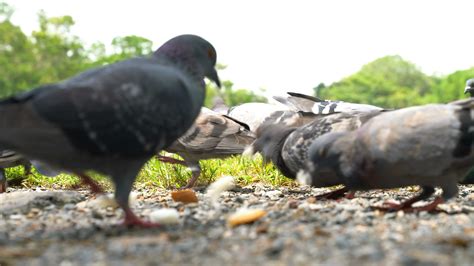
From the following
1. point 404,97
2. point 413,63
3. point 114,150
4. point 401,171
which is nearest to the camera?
point 114,150

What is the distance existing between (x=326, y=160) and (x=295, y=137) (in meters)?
1.31

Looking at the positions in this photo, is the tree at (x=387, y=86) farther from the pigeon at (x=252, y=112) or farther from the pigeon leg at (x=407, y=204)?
the pigeon leg at (x=407, y=204)

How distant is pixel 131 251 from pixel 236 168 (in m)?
5.43

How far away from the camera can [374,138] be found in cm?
475

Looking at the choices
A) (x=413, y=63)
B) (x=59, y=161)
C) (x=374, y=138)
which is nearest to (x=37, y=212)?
(x=59, y=161)

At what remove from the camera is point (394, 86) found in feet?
218

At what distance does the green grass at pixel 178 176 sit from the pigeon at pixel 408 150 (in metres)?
2.89

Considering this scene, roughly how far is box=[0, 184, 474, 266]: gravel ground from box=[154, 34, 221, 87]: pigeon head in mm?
1181

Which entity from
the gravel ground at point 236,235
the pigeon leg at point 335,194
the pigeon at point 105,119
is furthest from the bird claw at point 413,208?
the pigeon at point 105,119

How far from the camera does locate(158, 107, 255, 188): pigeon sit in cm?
784

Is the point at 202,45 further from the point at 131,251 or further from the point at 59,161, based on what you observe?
the point at 131,251

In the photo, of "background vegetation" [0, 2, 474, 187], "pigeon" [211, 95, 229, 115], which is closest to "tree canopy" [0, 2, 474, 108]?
"background vegetation" [0, 2, 474, 187]

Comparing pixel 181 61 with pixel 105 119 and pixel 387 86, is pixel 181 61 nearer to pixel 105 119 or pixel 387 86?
pixel 105 119

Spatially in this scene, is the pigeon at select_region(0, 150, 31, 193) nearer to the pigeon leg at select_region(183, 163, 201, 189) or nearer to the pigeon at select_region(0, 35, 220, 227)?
the pigeon leg at select_region(183, 163, 201, 189)
